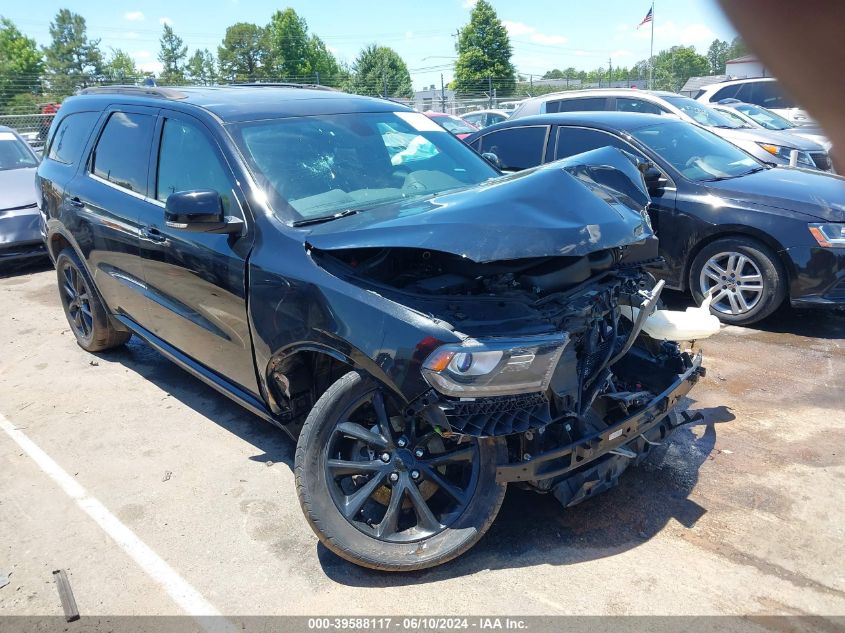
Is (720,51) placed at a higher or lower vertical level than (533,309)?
higher

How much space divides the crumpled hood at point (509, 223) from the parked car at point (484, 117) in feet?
47.3

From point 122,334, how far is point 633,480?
4.09 metres

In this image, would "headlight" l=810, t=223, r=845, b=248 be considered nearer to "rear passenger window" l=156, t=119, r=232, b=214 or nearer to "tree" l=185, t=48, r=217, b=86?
"rear passenger window" l=156, t=119, r=232, b=214

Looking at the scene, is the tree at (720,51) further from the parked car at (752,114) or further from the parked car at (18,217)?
the parked car at (752,114)

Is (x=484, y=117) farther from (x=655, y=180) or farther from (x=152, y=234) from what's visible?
(x=152, y=234)

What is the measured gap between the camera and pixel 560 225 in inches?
104

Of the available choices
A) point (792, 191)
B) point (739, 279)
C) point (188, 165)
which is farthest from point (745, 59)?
point (792, 191)

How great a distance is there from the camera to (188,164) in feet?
12.5

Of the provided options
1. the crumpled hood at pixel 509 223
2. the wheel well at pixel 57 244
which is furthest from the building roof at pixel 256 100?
the wheel well at pixel 57 244

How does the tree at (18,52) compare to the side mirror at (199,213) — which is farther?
the tree at (18,52)

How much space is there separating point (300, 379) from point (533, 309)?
4.04 feet

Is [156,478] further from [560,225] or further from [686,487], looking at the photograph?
[686,487]

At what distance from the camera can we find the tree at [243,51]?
67875 mm

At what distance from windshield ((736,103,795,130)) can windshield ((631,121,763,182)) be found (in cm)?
688
